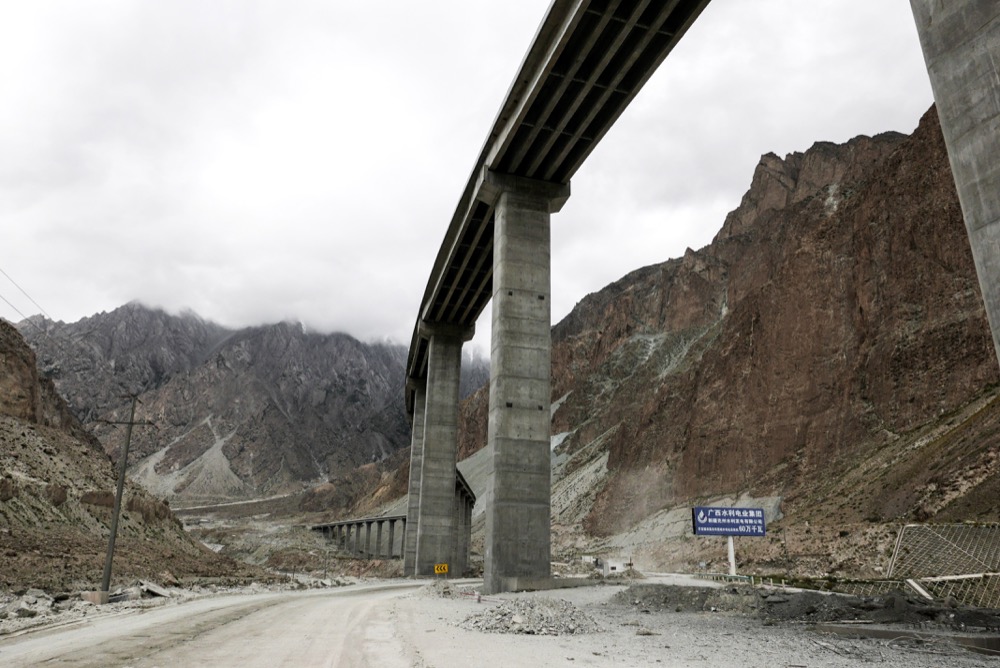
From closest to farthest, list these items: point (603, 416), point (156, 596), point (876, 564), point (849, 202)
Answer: point (156, 596) → point (876, 564) → point (849, 202) → point (603, 416)

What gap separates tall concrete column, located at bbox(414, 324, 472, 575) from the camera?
143 ft

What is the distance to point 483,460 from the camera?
350ft

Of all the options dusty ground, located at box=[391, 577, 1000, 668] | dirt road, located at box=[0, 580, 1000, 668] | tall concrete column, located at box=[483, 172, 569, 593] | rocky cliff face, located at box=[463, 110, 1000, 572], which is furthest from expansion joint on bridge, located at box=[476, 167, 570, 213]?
rocky cliff face, located at box=[463, 110, 1000, 572]

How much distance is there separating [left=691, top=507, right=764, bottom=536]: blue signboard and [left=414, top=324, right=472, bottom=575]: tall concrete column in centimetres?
2084

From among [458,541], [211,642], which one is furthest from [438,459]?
[211,642]

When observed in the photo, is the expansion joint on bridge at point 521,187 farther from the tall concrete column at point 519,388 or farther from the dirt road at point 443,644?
the dirt road at point 443,644

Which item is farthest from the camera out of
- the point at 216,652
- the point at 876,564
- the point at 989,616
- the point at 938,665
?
the point at 876,564

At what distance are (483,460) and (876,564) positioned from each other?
80.4 m

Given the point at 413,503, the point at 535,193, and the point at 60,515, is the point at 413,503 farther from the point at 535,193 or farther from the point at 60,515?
the point at 535,193

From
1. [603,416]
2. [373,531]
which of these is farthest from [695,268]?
[373,531]

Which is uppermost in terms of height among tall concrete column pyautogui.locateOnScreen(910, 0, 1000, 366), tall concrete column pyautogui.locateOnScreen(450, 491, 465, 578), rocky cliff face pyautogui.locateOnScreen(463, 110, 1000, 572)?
rocky cliff face pyautogui.locateOnScreen(463, 110, 1000, 572)

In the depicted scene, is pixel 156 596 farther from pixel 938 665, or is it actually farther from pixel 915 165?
pixel 915 165

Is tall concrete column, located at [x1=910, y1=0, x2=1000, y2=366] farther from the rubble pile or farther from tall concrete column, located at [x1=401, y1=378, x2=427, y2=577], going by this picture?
tall concrete column, located at [x1=401, y1=378, x2=427, y2=577]

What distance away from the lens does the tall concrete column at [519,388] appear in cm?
2312
